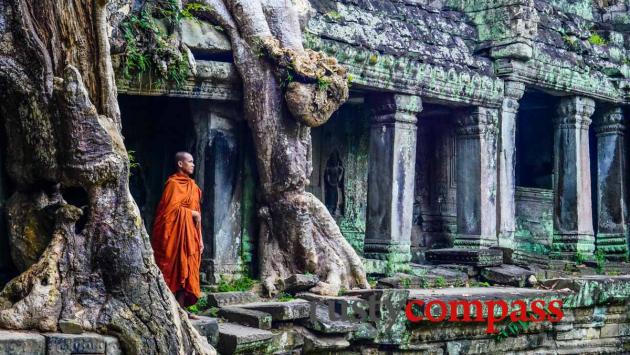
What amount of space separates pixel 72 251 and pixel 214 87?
289 cm

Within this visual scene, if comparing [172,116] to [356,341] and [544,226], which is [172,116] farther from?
[544,226]

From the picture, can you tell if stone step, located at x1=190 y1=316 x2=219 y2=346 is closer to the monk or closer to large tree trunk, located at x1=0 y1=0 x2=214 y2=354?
large tree trunk, located at x1=0 y1=0 x2=214 y2=354

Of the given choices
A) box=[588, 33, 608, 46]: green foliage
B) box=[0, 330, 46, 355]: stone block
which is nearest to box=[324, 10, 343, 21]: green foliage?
box=[588, 33, 608, 46]: green foliage

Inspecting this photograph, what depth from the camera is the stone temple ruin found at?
9188 millimetres

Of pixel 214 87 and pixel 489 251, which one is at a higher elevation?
pixel 214 87

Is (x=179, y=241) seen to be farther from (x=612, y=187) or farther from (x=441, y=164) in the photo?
(x=612, y=187)

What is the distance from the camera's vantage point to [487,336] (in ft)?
31.5

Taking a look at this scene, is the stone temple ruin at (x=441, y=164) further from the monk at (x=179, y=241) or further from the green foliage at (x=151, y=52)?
the monk at (x=179, y=241)

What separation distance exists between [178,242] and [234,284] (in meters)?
1.56

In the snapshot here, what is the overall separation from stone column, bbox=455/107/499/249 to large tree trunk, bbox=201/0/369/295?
2.92m

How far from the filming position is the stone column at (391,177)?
36.4ft

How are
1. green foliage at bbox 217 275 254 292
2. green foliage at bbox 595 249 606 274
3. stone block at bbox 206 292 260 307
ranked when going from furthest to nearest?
green foliage at bbox 595 249 606 274
green foliage at bbox 217 275 254 292
stone block at bbox 206 292 260 307

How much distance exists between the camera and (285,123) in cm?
948

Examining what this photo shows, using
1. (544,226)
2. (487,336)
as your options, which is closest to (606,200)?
(544,226)
